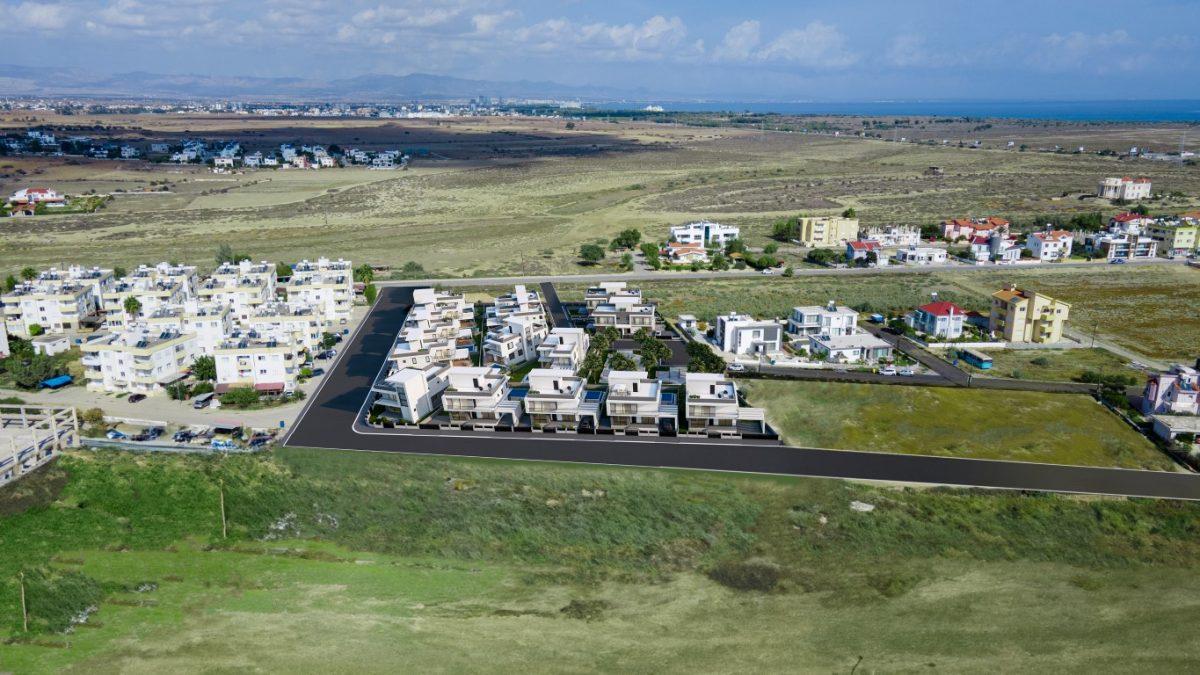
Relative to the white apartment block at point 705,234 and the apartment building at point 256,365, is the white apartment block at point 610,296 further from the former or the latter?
the white apartment block at point 705,234

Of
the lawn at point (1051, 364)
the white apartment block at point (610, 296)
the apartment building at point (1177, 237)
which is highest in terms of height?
the apartment building at point (1177, 237)

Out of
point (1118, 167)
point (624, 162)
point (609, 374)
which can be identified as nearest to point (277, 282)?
point (609, 374)

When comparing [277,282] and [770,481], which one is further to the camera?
[277,282]

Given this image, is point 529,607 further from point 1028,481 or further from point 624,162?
point 624,162

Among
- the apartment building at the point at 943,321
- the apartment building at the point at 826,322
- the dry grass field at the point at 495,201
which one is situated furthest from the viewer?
the dry grass field at the point at 495,201

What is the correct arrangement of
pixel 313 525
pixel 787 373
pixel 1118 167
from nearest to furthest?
1. pixel 313 525
2. pixel 787 373
3. pixel 1118 167

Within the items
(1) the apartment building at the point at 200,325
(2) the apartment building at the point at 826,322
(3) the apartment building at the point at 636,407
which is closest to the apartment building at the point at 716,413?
(3) the apartment building at the point at 636,407

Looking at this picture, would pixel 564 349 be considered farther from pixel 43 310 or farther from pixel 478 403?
pixel 43 310
